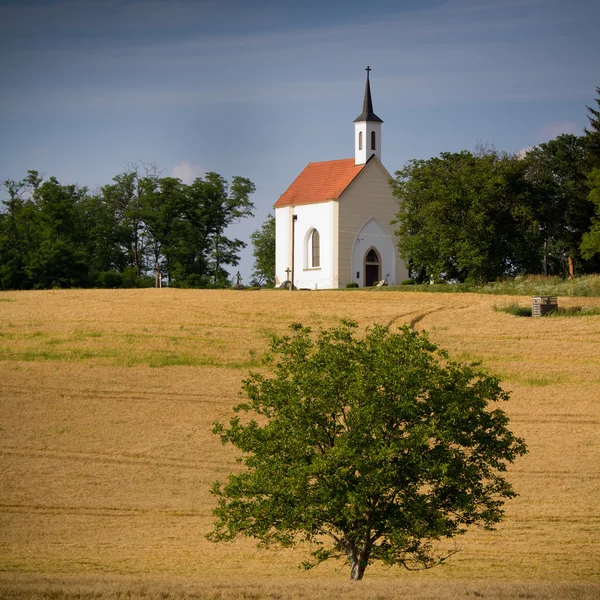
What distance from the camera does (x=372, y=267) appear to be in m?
76.6

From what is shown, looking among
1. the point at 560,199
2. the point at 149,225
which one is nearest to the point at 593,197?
the point at 560,199

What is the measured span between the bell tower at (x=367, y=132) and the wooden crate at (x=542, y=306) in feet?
94.0

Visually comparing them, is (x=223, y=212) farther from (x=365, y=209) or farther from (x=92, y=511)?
(x=92, y=511)

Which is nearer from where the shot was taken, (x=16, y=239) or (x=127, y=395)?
Result: (x=127, y=395)

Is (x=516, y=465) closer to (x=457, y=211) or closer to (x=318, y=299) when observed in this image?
(x=318, y=299)

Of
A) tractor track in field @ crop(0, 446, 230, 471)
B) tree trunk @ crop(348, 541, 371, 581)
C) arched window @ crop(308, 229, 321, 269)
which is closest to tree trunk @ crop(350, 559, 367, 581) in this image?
tree trunk @ crop(348, 541, 371, 581)

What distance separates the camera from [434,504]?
22406mm

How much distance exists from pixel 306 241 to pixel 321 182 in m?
5.12

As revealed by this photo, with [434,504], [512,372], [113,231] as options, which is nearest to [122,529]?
[434,504]

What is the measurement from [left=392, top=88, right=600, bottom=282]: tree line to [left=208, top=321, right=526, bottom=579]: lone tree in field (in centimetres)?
4184

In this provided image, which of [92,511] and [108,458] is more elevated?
[108,458]

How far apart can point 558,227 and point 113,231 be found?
1579 inches

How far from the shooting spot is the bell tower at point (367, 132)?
7662 centimetres

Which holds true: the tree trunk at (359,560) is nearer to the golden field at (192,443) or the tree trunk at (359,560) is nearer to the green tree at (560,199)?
the golden field at (192,443)
